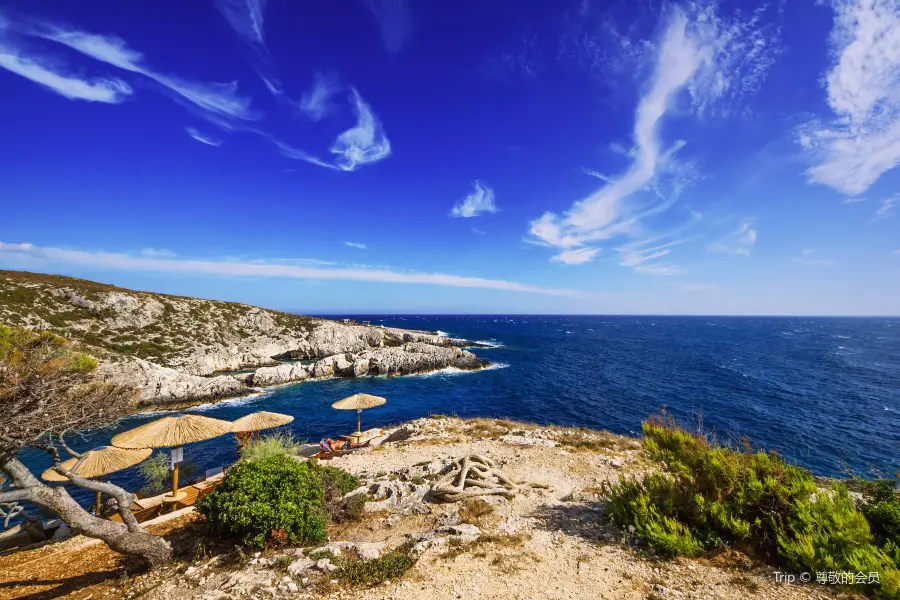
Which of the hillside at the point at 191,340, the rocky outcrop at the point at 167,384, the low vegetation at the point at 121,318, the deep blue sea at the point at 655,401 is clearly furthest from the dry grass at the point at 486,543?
the low vegetation at the point at 121,318

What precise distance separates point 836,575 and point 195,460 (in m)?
27.4

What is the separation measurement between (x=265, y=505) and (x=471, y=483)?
19.3ft

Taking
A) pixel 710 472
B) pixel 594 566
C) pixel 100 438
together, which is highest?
pixel 710 472

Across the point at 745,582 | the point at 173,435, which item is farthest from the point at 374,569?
the point at 173,435

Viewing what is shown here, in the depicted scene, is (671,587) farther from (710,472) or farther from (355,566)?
(355,566)

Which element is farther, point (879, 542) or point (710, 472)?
point (710, 472)

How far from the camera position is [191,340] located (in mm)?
49969

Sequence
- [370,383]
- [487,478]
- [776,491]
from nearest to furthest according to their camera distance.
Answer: [776,491], [487,478], [370,383]

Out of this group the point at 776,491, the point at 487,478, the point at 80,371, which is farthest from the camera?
the point at 487,478

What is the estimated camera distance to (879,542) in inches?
247

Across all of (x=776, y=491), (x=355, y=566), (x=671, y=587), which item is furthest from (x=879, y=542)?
(x=355, y=566)

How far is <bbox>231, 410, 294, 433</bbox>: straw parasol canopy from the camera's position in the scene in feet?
53.6

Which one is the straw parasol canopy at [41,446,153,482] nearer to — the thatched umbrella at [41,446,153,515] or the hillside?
the thatched umbrella at [41,446,153,515]

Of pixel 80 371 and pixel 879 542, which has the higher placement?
pixel 80 371
